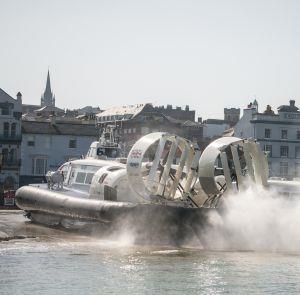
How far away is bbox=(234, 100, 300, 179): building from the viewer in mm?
70375

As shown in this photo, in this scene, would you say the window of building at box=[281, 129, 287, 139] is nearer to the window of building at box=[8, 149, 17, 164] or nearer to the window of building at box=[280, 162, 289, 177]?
the window of building at box=[280, 162, 289, 177]

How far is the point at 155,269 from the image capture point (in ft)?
68.0

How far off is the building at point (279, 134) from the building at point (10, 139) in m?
21.6

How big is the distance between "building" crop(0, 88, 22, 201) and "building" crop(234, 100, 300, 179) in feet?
70.8

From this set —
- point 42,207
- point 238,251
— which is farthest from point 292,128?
point 238,251

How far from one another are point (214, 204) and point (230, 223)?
6.40ft

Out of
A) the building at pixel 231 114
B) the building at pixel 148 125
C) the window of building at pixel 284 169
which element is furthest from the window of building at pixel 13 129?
the building at pixel 231 114

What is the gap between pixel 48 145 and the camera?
69562 millimetres

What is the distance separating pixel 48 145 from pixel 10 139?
3572 mm

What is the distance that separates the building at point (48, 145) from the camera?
68.7 metres

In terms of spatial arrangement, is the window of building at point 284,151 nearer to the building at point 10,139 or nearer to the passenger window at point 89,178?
the building at point 10,139

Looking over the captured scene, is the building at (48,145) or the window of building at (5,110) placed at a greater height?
the window of building at (5,110)

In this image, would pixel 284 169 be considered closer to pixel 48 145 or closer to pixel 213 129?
pixel 48 145

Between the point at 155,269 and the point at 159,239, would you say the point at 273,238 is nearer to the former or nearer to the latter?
the point at 159,239
